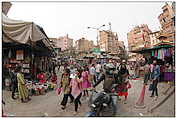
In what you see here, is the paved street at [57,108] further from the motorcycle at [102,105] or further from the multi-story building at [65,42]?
the multi-story building at [65,42]

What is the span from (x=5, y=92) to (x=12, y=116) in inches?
144

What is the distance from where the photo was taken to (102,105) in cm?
583

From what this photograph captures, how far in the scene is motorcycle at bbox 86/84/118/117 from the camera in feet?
18.9

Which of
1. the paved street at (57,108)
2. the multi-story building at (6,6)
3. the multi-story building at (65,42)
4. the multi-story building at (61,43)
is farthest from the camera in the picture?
the multi-story building at (65,42)

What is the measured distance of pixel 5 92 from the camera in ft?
30.7

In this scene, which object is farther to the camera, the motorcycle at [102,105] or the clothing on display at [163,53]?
the clothing on display at [163,53]

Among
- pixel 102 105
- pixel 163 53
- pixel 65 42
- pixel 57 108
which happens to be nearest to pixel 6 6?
pixel 57 108

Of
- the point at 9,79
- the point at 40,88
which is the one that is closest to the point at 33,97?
the point at 40,88

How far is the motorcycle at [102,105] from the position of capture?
227 inches

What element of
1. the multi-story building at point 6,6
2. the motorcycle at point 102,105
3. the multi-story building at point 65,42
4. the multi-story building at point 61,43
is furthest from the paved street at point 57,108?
the multi-story building at point 65,42

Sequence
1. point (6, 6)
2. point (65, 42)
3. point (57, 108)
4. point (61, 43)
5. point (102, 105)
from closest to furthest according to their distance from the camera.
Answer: point (102, 105) → point (57, 108) → point (6, 6) → point (61, 43) → point (65, 42)

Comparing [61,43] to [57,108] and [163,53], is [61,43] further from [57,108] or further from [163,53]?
[57,108]

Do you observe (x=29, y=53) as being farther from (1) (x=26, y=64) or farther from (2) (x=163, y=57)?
(2) (x=163, y=57)

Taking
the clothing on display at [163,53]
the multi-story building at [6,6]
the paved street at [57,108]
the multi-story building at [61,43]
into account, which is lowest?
the paved street at [57,108]
